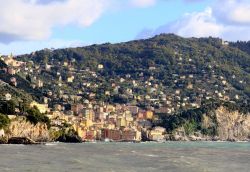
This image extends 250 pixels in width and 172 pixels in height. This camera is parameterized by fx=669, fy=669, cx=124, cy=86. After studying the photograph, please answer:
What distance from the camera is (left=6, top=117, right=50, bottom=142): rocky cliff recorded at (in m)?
111

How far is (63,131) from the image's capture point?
133 metres

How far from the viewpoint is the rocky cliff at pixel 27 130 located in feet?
365

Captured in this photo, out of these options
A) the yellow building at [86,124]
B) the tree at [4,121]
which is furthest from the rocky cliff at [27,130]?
the yellow building at [86,124]

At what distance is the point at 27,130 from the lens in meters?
117

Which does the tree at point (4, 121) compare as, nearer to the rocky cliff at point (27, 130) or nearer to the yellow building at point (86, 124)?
the rocky cliff at point (27, 130)

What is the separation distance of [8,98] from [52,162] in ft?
A: 250

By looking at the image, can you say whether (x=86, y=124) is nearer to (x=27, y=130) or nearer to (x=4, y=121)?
(x=27, y=130)

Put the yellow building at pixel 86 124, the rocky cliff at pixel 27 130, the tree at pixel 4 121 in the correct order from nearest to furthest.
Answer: the tree at pixel 4 121 → the rocky cliff at pixel 27 130 → the yellow building at pixel 86 124

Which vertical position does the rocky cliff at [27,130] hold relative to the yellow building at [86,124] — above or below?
below

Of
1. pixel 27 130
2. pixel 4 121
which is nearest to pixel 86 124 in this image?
pixel 27 130

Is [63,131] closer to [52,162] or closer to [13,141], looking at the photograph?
[13,141]

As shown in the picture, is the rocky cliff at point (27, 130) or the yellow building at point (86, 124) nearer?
the rocky cliff at point (27, 130)

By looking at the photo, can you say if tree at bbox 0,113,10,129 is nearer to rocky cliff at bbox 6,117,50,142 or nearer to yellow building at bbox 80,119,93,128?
rocky cliff at bbox 6,117,50,142

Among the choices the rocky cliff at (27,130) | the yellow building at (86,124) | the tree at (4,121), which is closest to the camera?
the tree at (4,121)
